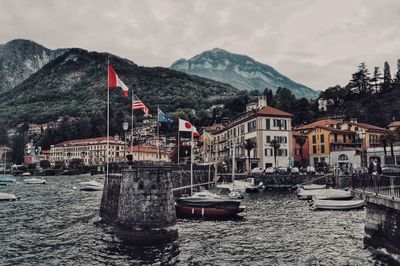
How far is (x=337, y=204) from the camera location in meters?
42.4

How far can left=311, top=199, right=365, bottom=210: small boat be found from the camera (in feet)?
137

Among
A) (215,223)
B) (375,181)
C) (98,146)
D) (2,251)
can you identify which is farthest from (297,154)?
(98,146)

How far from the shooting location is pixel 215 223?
34000mm

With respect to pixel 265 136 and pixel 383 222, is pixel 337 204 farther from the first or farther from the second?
pixel 265 136

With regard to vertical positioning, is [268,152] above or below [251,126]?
below

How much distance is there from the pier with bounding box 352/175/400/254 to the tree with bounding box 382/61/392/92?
127 m

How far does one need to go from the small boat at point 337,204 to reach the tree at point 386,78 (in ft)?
358

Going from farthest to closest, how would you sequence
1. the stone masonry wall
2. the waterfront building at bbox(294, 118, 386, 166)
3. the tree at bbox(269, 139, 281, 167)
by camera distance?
the waterfront building at bbox(294, 118, 386, 166)
the tree at bbox(269, 139, 281, 167)
the stone masonry wall

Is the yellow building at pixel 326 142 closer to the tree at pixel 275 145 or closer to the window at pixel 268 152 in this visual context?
the tree at pixel 275 145

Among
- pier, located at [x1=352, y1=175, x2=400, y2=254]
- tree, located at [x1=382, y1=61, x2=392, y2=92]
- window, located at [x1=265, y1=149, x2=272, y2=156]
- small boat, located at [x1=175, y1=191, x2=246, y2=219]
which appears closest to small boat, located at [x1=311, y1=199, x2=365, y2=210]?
small boat, located at [x1=175, y1=191, x2=246, y2=219]

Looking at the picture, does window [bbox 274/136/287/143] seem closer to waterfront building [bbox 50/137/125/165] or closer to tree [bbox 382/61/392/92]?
tree [bbox 382/61/392/92]

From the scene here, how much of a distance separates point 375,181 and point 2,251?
24932 millimetres

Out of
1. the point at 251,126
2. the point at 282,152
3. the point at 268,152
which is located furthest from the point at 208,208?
the point at 251,126

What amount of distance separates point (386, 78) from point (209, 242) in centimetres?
13936
